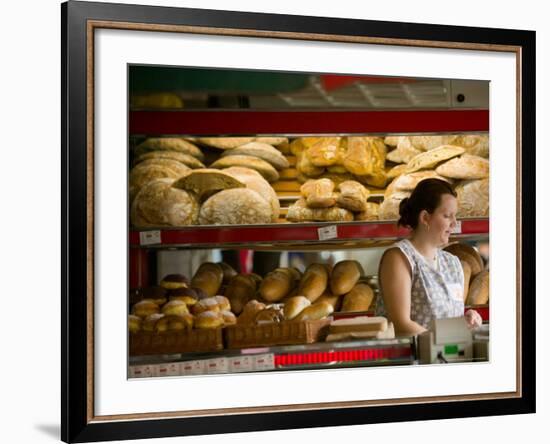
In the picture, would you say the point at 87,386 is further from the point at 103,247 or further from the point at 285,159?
the point at 285,159

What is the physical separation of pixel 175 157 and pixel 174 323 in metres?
0.68

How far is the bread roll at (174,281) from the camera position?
3921mm

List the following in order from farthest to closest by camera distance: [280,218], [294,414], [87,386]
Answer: [280,218]
[294,414]
[87,386]

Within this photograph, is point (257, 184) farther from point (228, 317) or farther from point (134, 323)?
point (134, 323)

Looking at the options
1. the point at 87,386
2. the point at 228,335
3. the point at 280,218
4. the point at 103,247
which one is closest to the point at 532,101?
the point at 280,218

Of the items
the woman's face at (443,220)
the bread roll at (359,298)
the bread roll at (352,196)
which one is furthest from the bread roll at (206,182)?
the woman's face at (443,220)

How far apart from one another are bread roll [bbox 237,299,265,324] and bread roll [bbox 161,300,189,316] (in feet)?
0.78

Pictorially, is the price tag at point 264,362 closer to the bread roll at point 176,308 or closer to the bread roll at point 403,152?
the bread roll at point 176,308

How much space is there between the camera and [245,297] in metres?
4.10

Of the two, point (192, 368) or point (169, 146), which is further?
point (169, 146)

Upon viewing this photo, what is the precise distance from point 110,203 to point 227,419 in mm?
958

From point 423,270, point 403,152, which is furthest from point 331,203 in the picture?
point 423,270

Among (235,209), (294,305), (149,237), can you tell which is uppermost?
(235,209)

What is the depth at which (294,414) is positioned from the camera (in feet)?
12.8
